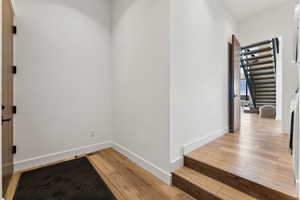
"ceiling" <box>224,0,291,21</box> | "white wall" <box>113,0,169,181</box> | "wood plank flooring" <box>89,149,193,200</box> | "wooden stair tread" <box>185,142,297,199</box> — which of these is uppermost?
"ceiling" <box>224,0,291,21</box>

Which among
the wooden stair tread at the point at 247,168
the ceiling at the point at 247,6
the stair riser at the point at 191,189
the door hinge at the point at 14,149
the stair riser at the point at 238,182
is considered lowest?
the stair riser at the point at 191,189

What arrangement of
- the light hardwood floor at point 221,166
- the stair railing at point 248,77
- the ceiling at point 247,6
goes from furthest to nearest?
the stair railing at point 248,77 < the ceiling at point 247,6 < the light hardwood floor at point 221,166

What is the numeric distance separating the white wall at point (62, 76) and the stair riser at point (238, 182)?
1.96 meters

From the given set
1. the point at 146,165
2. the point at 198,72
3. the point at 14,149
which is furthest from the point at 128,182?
the point at 198,72

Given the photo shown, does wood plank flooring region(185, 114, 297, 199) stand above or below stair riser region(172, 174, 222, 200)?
above

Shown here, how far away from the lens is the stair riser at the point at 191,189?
1569 mm

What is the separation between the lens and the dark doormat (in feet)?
5.60

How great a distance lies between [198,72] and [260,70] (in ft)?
19.0

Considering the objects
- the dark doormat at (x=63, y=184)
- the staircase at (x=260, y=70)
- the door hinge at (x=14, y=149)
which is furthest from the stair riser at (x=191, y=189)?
the staircase at (x=260, y=70)

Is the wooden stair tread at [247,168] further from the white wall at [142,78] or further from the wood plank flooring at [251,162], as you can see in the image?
the white wall at [142,78]

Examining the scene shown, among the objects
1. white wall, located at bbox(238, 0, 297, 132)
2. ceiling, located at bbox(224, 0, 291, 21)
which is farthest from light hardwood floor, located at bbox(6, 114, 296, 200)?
ceiling, located at bbox(224, 0, 291, 21)

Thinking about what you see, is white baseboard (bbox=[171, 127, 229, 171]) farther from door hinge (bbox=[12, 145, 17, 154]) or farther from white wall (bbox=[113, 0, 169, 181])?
door hinge (bbox=[12, 145, 17, 154])

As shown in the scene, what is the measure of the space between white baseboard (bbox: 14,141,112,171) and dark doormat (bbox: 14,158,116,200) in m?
0.18

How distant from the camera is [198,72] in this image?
2455 mm
